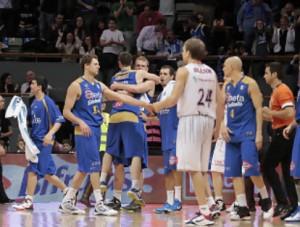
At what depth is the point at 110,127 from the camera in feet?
41.5

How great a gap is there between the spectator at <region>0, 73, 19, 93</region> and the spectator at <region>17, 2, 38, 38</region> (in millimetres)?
2418

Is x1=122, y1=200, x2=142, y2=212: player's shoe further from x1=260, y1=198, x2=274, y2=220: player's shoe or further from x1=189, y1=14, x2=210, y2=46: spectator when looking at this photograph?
x1=189, y1=14, x2=210, y2=46: spectator

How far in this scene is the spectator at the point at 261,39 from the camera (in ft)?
65.0

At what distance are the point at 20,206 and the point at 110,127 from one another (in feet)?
5.81

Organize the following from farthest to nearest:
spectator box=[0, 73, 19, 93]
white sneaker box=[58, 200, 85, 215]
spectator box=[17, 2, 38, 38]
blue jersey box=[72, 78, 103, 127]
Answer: spectator box=[17, 2, 38, 38]
spectator box=[0, 73, 19, 93]
white sneaker box=[58, 200, 85, 215]
blue jersey box=[72, 78, 103, 127]

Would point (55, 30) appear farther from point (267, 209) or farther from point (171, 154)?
point (267, 209)

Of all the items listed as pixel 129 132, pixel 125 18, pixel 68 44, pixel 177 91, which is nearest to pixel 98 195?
pixel 129 132

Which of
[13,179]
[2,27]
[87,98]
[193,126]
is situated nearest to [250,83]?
[193,126]

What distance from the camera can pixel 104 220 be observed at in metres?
11.1

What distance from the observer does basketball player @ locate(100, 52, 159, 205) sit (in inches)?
489

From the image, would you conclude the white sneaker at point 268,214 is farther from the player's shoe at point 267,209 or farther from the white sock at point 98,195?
the white sock at point 98,195

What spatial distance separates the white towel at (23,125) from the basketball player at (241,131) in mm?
3117

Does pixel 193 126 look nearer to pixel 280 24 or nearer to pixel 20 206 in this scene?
pixel 20 206

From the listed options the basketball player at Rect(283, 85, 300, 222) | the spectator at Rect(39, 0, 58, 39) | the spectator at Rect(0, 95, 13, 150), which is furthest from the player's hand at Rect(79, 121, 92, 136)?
the spectator at Rect(39, 0, 58, 39)
